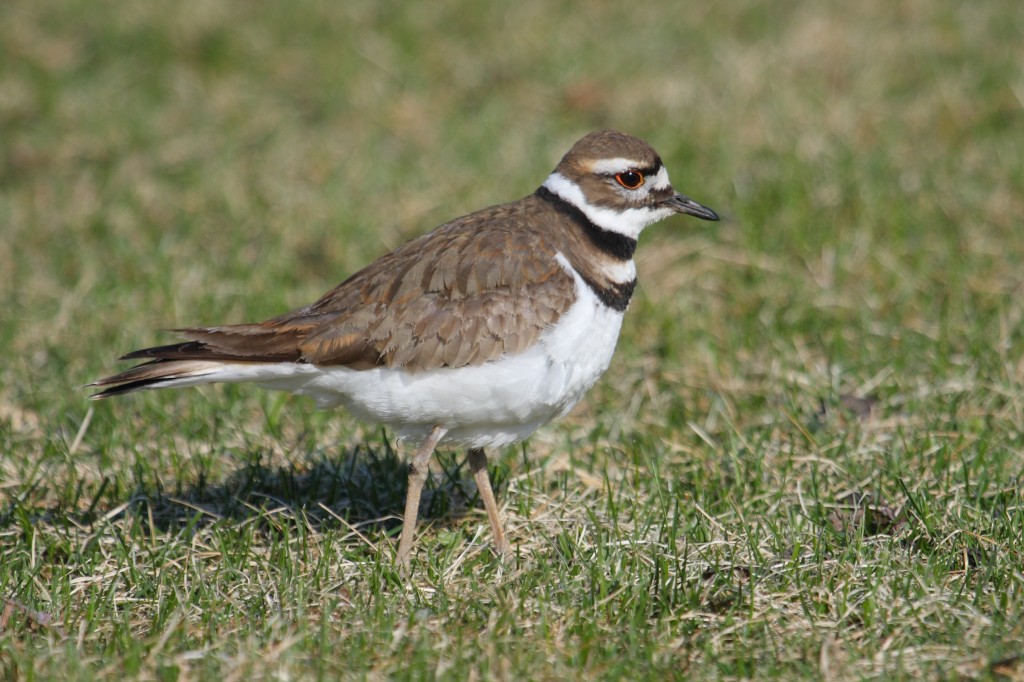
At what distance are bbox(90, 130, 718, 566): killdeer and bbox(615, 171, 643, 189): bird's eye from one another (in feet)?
0.97

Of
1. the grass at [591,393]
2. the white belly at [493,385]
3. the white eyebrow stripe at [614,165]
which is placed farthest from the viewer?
the white eyebrow stripe at [614,165]

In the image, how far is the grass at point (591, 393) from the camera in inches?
167

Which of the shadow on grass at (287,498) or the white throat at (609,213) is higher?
the white throat at (609,213)

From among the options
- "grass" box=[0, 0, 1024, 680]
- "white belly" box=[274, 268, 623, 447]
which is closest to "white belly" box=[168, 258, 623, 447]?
"white belly" box=[274, 268, 623, 447]

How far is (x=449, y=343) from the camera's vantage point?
4676 mm

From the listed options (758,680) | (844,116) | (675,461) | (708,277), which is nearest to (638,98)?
(844,116)

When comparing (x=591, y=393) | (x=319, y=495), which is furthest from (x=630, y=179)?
(x=319, y=495)

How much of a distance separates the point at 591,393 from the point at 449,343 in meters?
2.04

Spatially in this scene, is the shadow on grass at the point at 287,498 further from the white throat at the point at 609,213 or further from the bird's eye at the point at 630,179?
the bird's eye at the point at 630,179

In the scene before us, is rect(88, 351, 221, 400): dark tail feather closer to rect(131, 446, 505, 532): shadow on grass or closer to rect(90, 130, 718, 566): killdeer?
rect(90, 130, 718, 566): killdeer

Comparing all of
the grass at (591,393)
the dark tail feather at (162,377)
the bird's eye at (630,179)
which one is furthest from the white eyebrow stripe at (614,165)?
the dark tail feather at (162,377)

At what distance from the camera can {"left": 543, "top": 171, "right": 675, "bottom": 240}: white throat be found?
5141 millimetres

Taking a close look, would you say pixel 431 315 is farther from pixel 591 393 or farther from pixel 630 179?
pixel 591 393

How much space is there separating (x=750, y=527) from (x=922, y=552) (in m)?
0.66
